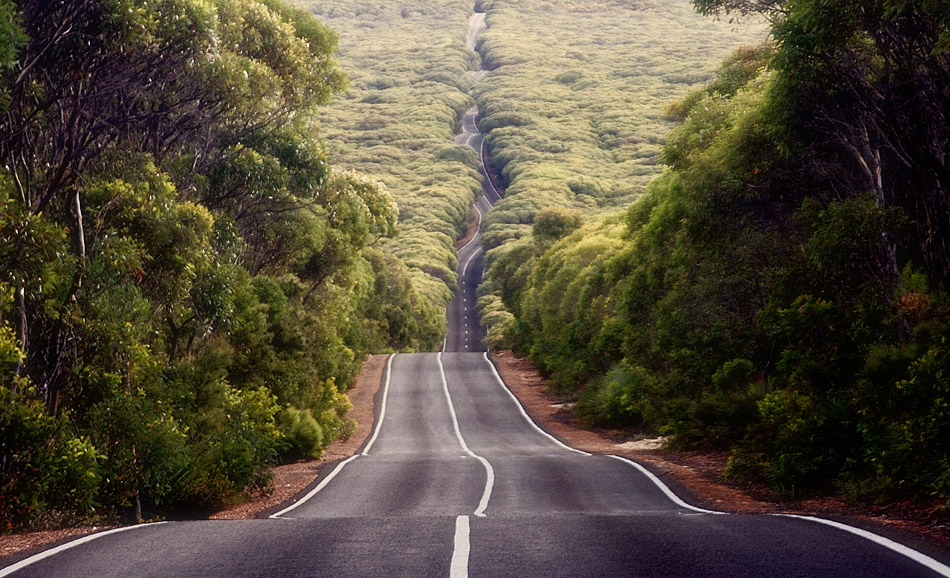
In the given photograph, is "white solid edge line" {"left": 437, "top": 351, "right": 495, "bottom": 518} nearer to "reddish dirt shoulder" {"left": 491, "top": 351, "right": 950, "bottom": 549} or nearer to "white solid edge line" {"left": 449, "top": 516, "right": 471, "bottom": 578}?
"white solid edge line" {"left": 449, "top": 516, "right": 471, "bottom": 578}

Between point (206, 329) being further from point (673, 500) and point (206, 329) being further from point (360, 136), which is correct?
point (360, 136)

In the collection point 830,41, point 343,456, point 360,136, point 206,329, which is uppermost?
point 360,136

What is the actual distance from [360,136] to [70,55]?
147781 mm

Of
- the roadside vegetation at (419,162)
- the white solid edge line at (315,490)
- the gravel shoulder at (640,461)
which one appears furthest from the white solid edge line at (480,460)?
the roadside vegetation at (419,162)

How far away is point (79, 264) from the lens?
14.0 meters

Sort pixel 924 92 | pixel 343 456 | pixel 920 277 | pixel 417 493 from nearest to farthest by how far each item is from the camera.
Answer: pixel 924 92, pixel 920 277, pixel 417 493, pixel 343 456

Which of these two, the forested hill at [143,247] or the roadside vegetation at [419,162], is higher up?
the roadside vegetation at [419,162]

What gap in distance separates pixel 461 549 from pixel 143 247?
1000 centimetres

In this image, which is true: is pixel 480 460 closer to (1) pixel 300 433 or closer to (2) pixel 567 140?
(1) pixel 300 433

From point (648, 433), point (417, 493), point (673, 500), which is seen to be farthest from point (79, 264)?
point (648, 433)

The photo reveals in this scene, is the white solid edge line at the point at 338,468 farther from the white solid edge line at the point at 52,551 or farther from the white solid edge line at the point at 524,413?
the white solid edge line at the point at 524,413

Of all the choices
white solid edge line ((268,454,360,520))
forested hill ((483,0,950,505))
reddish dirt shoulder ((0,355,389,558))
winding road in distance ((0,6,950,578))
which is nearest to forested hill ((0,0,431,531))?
reddish dirt shoulder ((0,355,389,558))

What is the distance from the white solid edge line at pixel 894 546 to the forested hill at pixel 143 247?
10.2 meters

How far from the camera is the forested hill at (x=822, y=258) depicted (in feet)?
43.5
